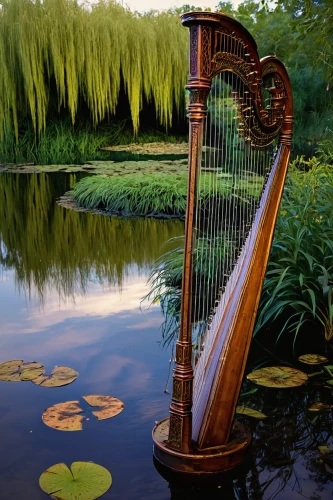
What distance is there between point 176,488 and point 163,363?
739 millimetres

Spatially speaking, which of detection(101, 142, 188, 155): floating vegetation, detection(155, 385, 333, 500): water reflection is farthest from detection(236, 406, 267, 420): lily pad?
detection(101, 142, 188, 155): floating vegetation

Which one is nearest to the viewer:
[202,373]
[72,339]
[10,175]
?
[202,373]

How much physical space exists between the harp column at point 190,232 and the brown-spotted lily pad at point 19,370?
0.71m

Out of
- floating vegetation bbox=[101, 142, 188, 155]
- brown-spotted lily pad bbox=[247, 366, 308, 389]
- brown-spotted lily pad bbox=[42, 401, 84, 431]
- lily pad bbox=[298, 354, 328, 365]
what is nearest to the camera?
brown-spotted lily pad bbox=[42, 401, 84, 431]

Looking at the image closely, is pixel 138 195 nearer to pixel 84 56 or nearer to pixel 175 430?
pixel 84 56

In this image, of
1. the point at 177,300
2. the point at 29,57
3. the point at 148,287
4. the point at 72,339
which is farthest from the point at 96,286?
the point at 29,57

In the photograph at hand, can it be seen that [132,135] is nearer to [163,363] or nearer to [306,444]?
[163,363]

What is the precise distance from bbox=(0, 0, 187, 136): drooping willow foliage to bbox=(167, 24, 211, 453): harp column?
6104mm

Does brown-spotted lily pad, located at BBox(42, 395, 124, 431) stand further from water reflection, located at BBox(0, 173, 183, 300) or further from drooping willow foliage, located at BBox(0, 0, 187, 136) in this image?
drooping willow foliage, located at BBox(0, 0, 187, 136)

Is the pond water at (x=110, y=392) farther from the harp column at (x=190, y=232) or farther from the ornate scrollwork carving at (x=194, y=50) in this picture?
the ornate scrollwork carving at (x=194, y=50)

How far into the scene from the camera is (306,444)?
61.2 inches

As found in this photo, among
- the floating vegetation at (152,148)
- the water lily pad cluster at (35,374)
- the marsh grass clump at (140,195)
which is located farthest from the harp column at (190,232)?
the floating vegetation at (152,148)

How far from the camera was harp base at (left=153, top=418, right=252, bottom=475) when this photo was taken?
1366 millimetres

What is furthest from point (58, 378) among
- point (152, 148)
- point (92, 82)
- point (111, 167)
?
point (152, 148)
